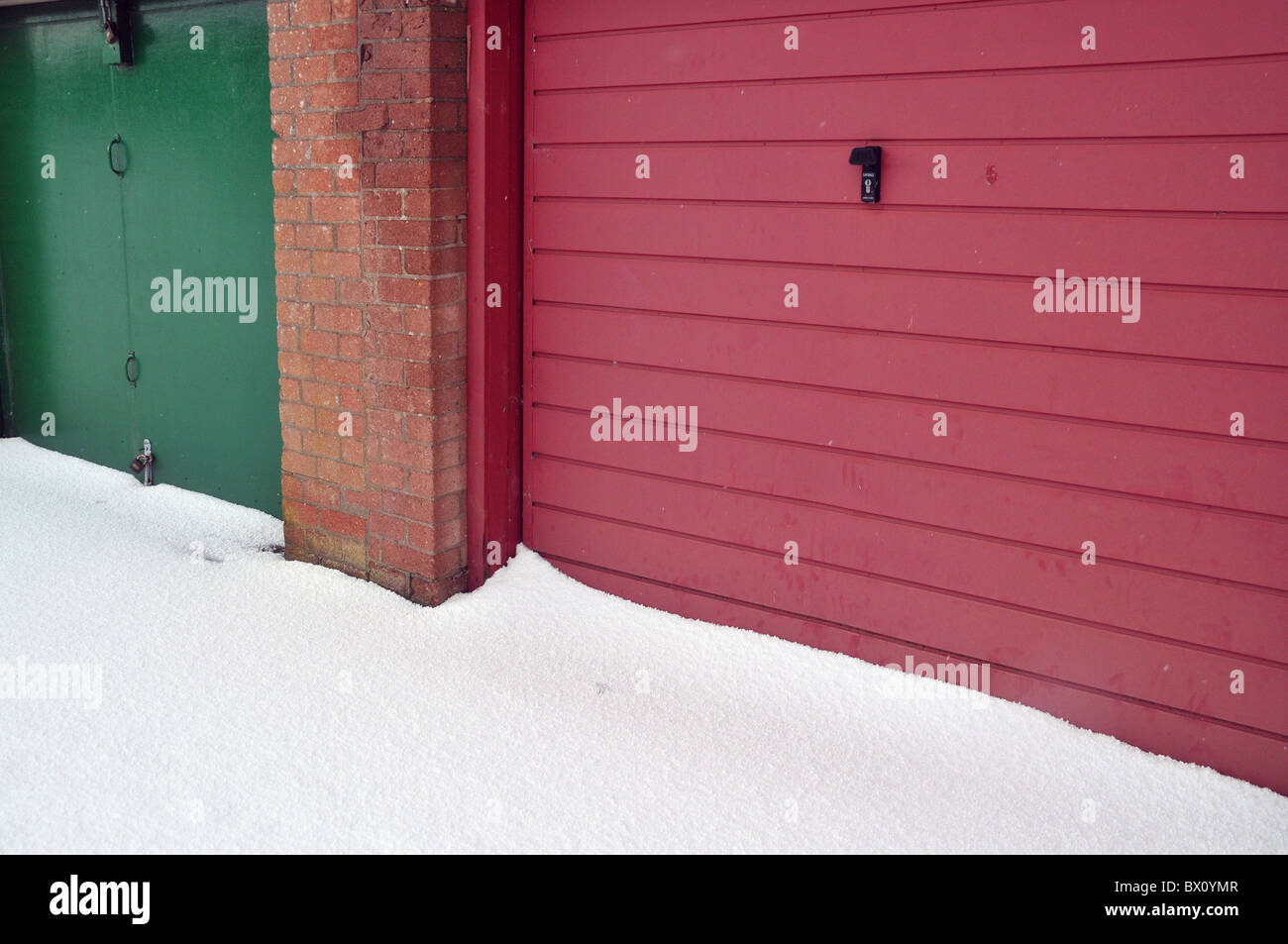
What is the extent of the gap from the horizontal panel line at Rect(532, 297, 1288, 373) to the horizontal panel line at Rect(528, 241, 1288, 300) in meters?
0.18

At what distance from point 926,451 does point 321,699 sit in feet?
6.72

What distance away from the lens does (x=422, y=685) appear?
3492 mm

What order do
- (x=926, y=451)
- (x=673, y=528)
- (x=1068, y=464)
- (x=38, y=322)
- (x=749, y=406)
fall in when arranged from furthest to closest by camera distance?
(x=38, y=322), (x=673, y=528), (x=749, y=406), (x=926, y=451), (x=1068, y=464)

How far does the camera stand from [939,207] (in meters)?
3.20

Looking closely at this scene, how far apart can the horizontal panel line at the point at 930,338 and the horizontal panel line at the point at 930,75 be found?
0.74 m

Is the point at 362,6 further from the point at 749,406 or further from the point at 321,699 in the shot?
the point at 321,699

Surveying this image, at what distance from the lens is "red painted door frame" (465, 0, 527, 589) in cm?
378

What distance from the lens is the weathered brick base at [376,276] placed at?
3.75m

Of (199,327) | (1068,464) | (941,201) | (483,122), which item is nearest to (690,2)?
(483,122)

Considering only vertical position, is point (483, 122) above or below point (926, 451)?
above

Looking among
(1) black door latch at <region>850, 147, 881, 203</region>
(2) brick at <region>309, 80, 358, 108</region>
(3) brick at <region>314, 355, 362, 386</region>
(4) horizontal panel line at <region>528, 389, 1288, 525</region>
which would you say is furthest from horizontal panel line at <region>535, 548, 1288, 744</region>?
(2) brick at <region>309, 80, 358, 108</region>

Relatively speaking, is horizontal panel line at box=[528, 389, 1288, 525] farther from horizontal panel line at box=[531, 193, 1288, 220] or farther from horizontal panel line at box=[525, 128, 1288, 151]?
horizontal panel line at box=[525, 128, 1288, 151]

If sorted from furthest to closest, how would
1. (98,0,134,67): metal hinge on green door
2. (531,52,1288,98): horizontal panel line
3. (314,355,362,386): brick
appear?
1. (98,0,134,67): metal hinge on green door
2. (314,355,362,386): brick
3. (531,52,1288,98): horizontal panel line

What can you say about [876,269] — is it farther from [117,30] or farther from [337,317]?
[117,30]
